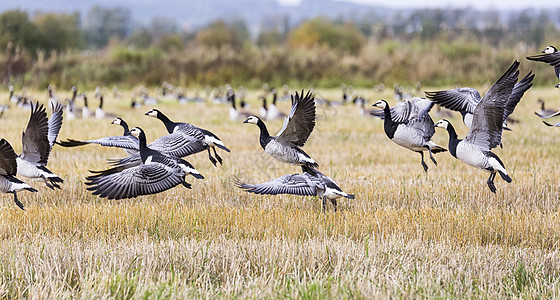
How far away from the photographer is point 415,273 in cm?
471

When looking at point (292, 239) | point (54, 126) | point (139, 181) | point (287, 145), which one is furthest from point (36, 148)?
point (292, 239)

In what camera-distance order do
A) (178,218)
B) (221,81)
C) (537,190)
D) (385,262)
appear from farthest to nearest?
(221,81)
(537,190)
(178,218)
(385,262)

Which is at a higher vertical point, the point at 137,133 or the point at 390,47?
the point at 390,47

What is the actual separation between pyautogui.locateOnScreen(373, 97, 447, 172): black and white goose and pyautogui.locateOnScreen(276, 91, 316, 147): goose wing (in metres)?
0.70

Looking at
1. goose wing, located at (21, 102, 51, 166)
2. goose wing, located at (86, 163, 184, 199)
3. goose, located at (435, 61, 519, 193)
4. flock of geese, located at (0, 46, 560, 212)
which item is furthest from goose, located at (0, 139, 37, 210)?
goose, located at (435, 61, 519, 193)

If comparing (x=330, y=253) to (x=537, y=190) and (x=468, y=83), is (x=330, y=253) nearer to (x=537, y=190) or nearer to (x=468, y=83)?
(x=537, y=190)

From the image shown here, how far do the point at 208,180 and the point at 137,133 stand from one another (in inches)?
86.3

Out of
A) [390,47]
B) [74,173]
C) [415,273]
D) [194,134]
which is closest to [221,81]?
[390,47]

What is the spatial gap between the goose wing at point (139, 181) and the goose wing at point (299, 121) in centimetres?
108

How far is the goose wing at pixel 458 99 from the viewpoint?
6.96 m

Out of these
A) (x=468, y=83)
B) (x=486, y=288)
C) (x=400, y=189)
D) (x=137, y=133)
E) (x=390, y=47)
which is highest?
(x=390, y=47)

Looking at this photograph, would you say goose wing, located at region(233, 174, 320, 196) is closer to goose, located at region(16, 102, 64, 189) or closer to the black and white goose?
the black and white goose

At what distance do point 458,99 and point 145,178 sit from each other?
329cm

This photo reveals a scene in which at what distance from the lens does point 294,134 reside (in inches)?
254
